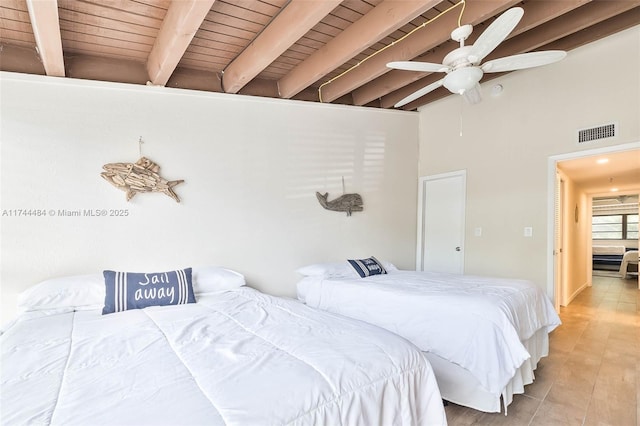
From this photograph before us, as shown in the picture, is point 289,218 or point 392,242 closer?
point 289,218

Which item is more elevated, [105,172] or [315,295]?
[105,172]

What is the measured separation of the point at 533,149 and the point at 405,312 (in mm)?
2487

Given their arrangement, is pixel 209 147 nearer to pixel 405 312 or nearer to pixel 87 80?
pixel 87 80

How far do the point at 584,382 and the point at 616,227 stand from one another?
10146 mm

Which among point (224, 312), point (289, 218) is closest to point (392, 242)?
point (289, 218)

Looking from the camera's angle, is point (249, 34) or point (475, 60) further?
point (249, 34)

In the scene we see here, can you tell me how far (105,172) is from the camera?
2838mm

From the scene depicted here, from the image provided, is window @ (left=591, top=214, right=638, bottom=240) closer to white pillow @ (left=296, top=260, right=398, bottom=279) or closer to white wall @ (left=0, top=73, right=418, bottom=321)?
white wall @ (left=0, top=73, right=418, bottom=321)

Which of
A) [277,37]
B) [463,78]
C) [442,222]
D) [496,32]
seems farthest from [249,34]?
[442,222]

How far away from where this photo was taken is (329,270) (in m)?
3.52

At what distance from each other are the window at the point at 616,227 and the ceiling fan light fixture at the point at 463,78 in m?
9.62

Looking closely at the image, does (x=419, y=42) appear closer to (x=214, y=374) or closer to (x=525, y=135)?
(x=525, y=135)

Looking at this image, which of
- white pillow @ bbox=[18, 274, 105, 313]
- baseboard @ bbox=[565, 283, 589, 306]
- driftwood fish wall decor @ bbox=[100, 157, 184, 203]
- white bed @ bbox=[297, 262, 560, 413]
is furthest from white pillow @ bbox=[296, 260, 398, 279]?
baseboard @ bbox=[565, 283, 589, 306]

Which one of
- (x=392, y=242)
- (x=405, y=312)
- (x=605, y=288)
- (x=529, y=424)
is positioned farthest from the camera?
(x=605, y=288)
